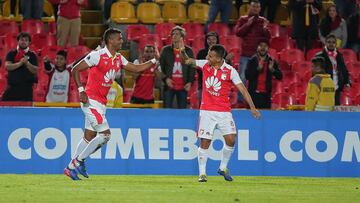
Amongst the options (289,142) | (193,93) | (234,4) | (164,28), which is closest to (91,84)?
(289,142)

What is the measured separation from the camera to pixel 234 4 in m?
26.5

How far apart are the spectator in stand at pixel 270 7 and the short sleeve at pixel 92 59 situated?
9.99m

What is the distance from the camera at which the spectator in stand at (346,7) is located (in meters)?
26.0

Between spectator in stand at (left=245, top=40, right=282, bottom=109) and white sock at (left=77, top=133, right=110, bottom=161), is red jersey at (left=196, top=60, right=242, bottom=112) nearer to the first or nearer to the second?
white sock at (left=77, top=133, right=110, bottom=161)

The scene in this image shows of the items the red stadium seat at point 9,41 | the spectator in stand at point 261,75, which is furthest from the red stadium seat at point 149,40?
the spectator in stand at point 261,75

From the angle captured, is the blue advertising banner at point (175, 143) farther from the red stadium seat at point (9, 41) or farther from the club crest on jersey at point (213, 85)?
the red stadium seat at point (9, 41)

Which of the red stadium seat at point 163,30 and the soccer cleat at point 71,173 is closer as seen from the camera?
the soccer cleat at point 71,173

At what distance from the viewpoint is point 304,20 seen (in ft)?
80.2

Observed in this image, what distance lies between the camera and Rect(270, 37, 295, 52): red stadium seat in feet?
82.8

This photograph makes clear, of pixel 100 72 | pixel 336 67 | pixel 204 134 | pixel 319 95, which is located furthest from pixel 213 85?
pixel 336 67

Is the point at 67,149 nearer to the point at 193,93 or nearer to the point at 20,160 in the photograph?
the point at 20,160

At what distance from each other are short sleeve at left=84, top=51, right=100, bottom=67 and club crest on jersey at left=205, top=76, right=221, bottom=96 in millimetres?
1703

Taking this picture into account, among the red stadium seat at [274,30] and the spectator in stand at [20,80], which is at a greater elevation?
the red stadium seat at [274,30]

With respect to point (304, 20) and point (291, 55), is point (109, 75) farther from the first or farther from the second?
point (304, 20)
